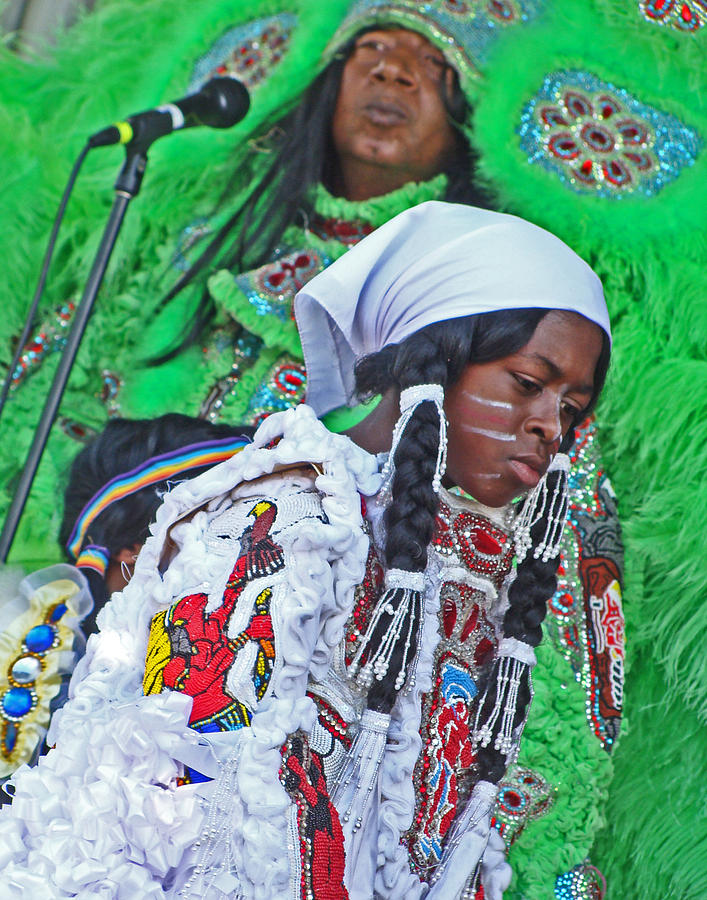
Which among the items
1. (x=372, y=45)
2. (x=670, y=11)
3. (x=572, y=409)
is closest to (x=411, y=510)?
(x=572, y=409)

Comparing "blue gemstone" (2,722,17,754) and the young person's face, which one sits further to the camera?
"blue gemstone" (2,722,17,754)

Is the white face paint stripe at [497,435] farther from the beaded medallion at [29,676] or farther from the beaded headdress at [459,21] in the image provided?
the beaded headdress at [459,21]

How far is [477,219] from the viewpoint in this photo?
4.29 ft

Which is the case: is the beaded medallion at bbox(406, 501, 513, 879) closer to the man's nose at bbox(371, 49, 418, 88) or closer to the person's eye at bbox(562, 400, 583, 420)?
the person's eye at bbox(562, 400, 583, 420)

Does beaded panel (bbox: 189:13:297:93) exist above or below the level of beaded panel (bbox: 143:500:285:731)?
above

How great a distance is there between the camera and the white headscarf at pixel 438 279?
125 centimetres

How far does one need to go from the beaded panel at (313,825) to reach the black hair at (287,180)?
44.1 inches

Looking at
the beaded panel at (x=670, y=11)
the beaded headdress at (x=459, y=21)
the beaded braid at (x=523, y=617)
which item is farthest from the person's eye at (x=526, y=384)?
the beaded panel at (x=670, y=11)

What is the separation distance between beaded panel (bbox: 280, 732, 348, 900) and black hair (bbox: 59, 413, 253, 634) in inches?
22.5

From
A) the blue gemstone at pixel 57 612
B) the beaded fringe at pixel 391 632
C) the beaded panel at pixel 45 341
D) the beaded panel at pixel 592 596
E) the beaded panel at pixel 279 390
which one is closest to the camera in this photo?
the beaded fringe at pixel 391 632

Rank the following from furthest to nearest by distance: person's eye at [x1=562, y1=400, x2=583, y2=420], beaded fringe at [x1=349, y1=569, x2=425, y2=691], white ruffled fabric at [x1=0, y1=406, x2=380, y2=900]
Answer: person's eye at [x1=562, y1=400, x2=583, y2=420]
beaded fringe at [x1=349, y1=569, x2=425, y2=691]
white ruffled fabric at [x1=0, y1=406, x2=380, y2=900]

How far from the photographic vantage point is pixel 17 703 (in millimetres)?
1658

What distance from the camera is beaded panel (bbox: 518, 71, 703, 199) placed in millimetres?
2016

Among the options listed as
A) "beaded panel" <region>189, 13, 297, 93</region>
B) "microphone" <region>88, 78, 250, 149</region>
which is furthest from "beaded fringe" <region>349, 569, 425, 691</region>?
"beaded panel" <region>189, 13, 297, 93</region>
